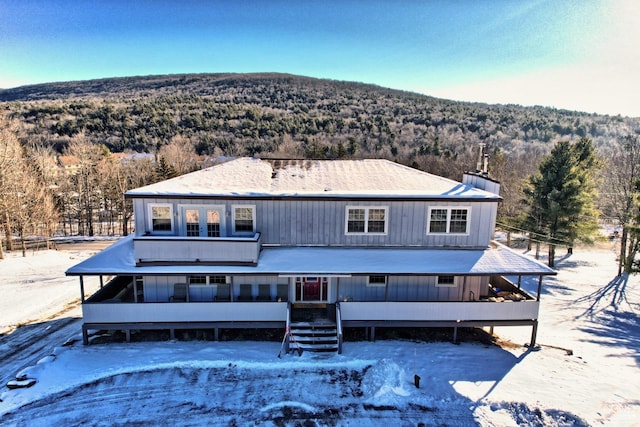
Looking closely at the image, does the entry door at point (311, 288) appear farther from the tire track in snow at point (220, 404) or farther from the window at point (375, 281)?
the tire track in snow at point (220, 404)

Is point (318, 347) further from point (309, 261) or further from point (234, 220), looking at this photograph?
point (234, 220)

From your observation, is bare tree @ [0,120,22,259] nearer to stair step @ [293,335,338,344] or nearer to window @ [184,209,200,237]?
window @ [184,209,200,237]

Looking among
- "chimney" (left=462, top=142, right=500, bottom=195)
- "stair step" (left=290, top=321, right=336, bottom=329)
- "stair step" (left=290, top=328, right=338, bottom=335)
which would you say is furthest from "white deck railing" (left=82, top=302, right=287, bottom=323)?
"chimney" (left=462, top=142, right=500, bottom=195)

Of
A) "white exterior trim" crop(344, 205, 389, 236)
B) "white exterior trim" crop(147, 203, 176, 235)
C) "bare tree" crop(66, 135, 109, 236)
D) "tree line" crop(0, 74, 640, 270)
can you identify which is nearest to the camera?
"white exterior trim" crop(147, 203, 176, 235)

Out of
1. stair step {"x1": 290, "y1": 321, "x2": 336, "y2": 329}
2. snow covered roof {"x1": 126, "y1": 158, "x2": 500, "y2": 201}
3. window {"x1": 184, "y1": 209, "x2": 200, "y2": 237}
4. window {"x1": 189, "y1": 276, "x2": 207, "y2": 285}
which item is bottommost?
stair step {"x1": 290, "y1": 321, "x2": 336, "y2": 329}

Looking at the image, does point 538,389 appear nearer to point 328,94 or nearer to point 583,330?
point 583,330

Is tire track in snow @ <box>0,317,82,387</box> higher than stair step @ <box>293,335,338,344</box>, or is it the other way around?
stair step @ <box>293,335,338,344</box>

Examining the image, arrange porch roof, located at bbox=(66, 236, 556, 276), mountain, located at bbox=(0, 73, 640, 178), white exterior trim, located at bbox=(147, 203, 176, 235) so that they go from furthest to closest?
1. mountain, located at bbox=(0, 73, 640, 178)
2. white exterior trim, located at bbox=(147, 203, 176, 235)
3. porch roof, located at bbox=(66, 236, 556, 276)
